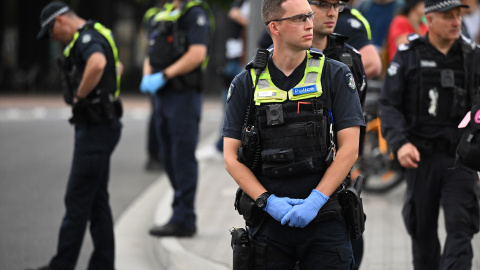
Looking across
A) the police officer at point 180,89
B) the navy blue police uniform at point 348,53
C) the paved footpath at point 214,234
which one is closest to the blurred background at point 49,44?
the paved footpath at point 214,234

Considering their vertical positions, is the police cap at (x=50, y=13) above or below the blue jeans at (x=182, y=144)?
above

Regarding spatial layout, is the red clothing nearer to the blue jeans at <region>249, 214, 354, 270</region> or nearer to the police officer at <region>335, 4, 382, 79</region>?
the police officer at <region>335, 4, 382, 79</region>

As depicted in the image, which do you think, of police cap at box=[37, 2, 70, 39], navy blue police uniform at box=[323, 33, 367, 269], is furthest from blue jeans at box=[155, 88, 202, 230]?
navy blue police uniform at box=[323, 33, 367, 269]

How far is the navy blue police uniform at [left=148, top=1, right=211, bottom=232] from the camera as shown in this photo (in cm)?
743

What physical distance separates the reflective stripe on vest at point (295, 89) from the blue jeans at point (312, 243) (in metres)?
0.56

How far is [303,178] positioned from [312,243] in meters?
0.30

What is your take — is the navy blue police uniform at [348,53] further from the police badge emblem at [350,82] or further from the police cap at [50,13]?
the police cap at [50,13]

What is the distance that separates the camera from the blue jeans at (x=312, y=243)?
414 centimetres

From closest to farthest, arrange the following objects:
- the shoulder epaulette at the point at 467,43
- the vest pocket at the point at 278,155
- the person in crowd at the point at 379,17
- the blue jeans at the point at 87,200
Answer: the vest pocket at the point at 278,155
the shoulder epaulette at the point at 467,43
the blue jeans at the point at 87,200
the person in crowd at the point at 379,17

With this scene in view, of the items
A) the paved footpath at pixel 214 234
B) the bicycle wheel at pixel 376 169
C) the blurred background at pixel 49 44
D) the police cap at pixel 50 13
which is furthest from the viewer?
the blurred background at pixel 49 44

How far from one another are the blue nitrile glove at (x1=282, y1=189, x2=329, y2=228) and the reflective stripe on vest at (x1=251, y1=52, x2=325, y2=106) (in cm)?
49

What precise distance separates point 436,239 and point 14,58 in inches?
1052

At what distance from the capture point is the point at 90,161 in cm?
622

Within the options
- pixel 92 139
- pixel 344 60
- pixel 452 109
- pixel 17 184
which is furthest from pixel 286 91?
pixel 17 184
